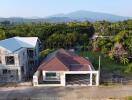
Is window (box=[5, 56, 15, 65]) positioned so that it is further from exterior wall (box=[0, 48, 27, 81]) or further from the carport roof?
the carport roof

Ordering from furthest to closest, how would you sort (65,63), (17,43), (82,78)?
(17,43) < (65,63) < (82,78)

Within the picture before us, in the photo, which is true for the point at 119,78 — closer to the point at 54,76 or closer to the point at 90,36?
the point at 54,76

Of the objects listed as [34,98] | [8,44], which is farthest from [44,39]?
[34,98]

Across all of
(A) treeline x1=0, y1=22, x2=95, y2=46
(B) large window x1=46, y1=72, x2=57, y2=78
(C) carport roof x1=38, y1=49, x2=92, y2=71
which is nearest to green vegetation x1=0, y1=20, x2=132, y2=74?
(A) treeline x1=0, y1=22, x2=95, y2=46

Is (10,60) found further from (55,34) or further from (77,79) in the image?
(55,34)

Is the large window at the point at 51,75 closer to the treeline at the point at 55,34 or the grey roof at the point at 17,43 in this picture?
the grey roof at the point at 17,43

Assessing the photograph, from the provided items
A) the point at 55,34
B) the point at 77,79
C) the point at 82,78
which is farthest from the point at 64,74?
the point at 55,34
